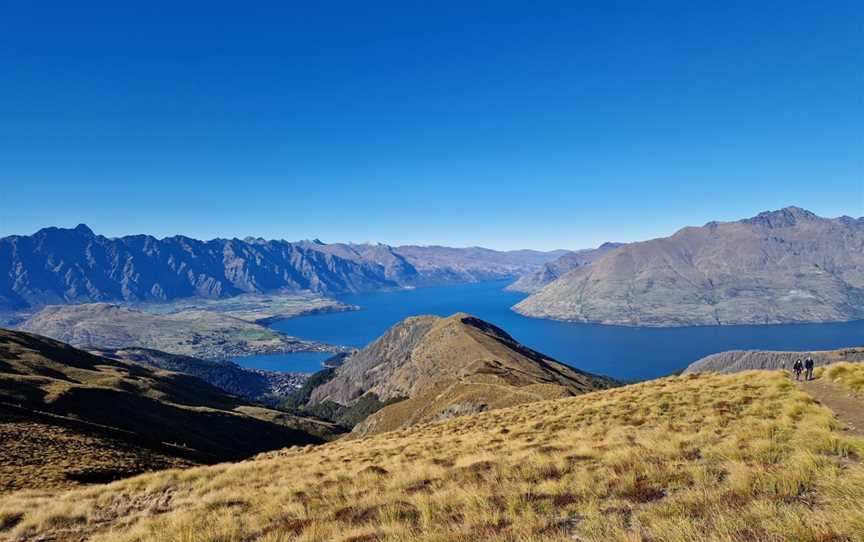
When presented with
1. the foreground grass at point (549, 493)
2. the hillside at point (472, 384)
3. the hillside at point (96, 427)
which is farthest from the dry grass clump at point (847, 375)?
the hillside at point (472, 384)

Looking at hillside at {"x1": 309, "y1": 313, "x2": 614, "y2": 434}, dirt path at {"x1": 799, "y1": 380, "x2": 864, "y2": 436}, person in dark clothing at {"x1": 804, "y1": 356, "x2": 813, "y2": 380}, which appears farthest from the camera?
hillside at {"x1": 309, "y1": 313, "x2": 614, "y2": 434}

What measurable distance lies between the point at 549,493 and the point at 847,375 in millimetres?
28238

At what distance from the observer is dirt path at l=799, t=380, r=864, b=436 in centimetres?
1838

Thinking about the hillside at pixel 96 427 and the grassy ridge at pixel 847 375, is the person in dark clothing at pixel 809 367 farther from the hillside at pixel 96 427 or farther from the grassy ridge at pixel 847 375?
the hillside at pixel 96 427

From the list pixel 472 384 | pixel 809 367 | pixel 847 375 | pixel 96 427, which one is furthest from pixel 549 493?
pixel 472 384

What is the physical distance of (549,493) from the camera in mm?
11953

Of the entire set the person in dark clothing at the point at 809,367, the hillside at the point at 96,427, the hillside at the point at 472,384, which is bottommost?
the hillside at the point at 472,384

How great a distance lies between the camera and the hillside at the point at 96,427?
29.8 metres

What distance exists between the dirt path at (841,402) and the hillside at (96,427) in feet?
127

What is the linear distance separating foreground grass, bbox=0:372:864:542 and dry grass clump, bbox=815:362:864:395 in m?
4.15

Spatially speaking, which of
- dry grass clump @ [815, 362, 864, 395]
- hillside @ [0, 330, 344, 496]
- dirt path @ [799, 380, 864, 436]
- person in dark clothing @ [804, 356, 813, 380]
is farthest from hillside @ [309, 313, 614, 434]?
dirt path @ [799, 380, 864, 436]

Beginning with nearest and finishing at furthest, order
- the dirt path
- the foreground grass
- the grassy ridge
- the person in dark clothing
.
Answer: the foreground grass < the dirt path < the grassy ridge < the person in dark clothing

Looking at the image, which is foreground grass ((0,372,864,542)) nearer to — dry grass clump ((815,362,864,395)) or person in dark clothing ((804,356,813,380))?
dry grass clump ((815,362,864,395))

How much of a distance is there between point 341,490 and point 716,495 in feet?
38.1
